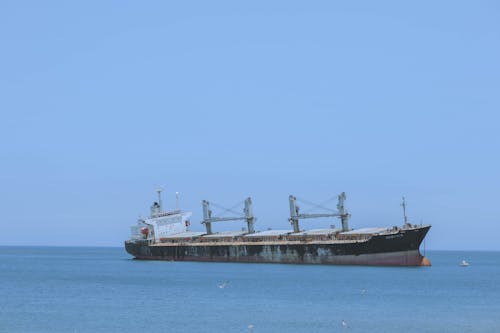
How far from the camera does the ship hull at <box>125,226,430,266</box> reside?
83.9 metres

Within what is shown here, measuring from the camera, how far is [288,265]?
316ft

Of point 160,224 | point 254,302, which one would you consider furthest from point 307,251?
point 254,302

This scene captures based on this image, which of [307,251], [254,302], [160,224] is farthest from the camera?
[160,224]

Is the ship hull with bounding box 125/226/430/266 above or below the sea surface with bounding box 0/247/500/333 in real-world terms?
above

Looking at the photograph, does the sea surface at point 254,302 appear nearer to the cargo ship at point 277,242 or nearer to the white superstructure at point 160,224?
the cargo ship at point 277,242

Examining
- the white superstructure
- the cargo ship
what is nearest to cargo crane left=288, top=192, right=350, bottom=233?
the cargo ship

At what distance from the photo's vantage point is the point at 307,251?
306ft

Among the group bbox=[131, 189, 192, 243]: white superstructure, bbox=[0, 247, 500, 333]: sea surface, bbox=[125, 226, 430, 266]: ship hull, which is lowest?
bbox=[0, 247, 500, 333]: sea surface

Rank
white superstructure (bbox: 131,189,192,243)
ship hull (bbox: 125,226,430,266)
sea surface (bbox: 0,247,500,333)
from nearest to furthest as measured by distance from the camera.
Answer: sea surface (bbox: 0,247,500,333) < ship hull (bbox: 125,226,430,266) < white superstructure (bbox: 131,189,192,243)

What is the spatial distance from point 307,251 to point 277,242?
4.73 metres

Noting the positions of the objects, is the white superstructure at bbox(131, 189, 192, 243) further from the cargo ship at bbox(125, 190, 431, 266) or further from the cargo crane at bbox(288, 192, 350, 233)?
the cargo crane at bbox(288, 192, 350, 233)

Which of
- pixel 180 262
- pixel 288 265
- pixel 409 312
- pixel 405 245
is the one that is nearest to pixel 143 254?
pixel 180 262

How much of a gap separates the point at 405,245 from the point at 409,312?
102 ft

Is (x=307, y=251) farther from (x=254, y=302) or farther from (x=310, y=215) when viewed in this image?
(x=254, y=302)
